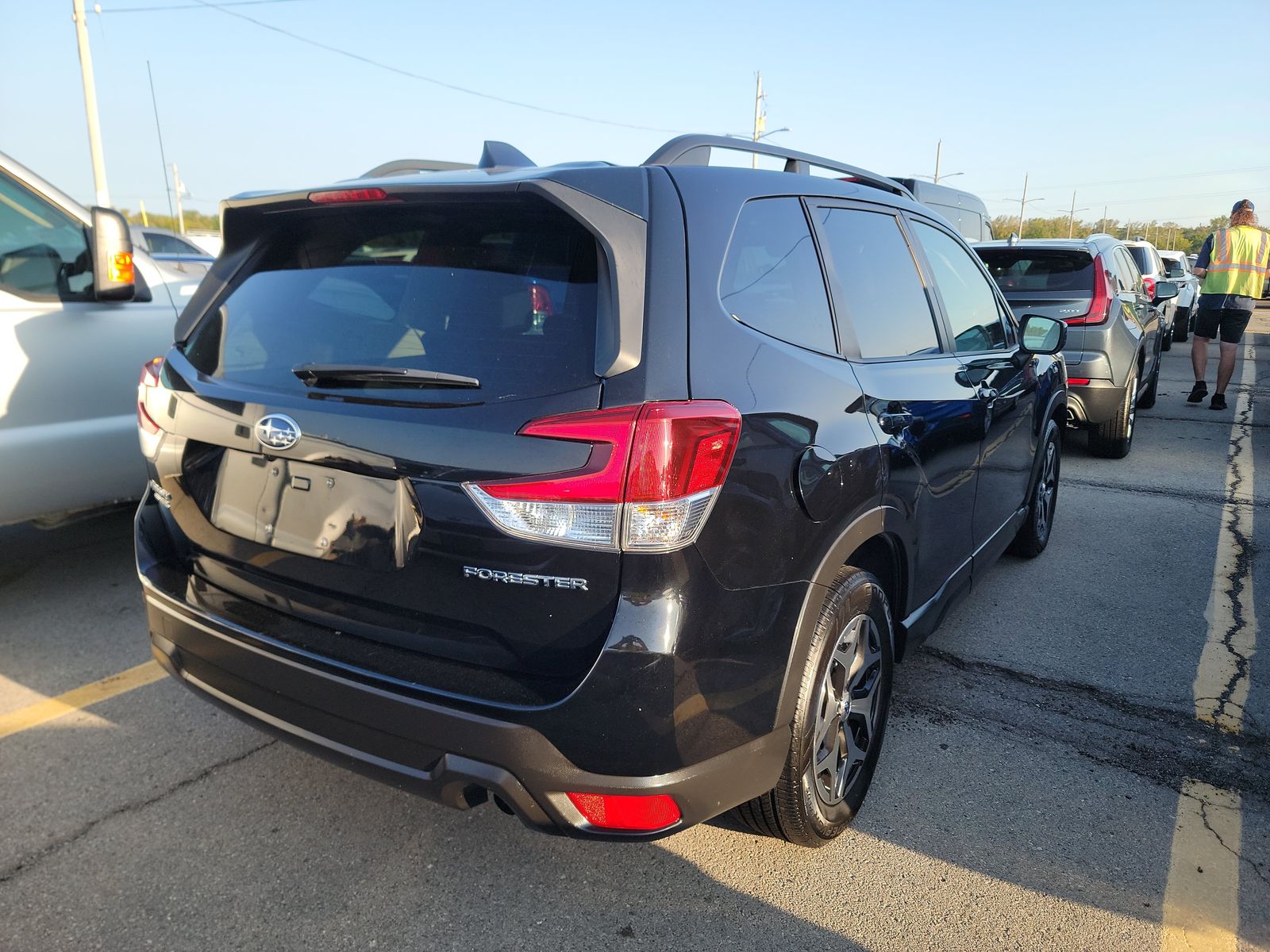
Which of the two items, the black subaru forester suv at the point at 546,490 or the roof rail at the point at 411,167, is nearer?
the black subaru forester suv at the point at 546,490

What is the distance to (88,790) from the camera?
2.77 m

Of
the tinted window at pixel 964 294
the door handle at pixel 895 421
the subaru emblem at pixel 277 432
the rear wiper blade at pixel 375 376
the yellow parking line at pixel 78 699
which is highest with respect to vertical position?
the tinted window at pixel 964 294

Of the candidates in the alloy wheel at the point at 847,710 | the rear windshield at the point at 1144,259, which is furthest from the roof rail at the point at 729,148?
the rear windshield at the point at 1144,259

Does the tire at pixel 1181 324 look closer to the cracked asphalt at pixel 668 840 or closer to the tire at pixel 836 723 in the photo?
the cracked asphalt at pixel 668 840

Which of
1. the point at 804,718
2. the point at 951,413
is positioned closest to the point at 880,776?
the point at 804,718

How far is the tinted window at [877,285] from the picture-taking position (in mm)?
2684

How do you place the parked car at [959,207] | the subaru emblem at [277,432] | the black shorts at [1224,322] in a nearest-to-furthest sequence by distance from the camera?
the subaru emblem at [277,432]
the black shorts at [1224,322]
the parked car at [959,207]

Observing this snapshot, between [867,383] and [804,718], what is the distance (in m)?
0.93

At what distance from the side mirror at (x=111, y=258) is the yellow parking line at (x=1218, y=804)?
14.4 feet

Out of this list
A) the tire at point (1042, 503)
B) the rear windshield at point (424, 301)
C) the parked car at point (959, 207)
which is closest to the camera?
the rear windshield at point (424, 301)

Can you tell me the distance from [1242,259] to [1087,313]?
370cm

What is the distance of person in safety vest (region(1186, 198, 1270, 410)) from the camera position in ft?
30.9

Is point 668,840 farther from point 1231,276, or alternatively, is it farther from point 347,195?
point 1231,276

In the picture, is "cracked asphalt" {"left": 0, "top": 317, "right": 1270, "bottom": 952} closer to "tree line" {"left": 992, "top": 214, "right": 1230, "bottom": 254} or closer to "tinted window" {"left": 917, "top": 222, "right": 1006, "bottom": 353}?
"tinted window" {"left": 917, "top": 222, "right": 1006, "bottom": 353}
